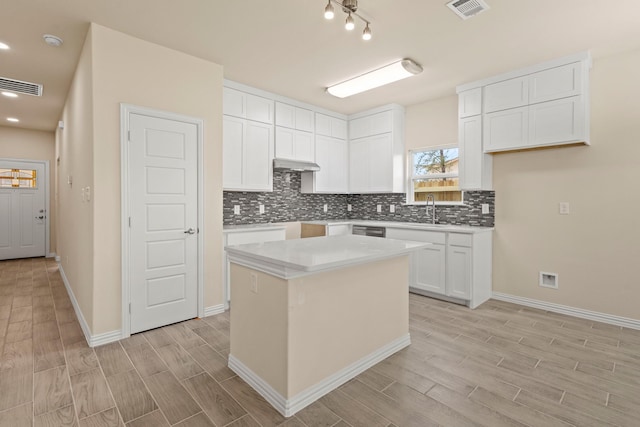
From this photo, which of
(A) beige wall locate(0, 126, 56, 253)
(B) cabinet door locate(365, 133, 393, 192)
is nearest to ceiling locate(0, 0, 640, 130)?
(B) cabinet door locate(365, 133, 393, 192)

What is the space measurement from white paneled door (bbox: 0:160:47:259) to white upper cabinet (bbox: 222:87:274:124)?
18.0 ft

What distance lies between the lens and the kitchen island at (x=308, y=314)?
75.0 inches

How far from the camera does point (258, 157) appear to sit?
4.24 metres

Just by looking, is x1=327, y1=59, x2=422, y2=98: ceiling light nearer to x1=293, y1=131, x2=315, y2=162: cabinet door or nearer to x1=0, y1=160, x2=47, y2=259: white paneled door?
x1=293, y1=131, x2=315, y2=162: cabinet door

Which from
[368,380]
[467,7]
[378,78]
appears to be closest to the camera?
[368,380]

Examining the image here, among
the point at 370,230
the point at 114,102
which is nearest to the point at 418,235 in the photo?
the point at 370,230

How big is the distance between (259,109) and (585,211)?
3.93m

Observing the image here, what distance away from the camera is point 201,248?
11.1 ft

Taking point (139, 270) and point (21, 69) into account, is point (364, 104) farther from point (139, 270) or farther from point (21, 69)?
point (21, 69)

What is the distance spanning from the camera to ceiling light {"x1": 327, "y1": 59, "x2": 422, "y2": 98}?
3422mm

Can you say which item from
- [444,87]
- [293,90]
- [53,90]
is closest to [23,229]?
[53,90]

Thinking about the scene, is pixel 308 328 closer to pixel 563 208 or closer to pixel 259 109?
pixel 259 109

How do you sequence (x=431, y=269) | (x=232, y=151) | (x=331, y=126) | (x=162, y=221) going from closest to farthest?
(x=162, y=221)
(x=232, y=151)
(x=431, y=269)
(x=331, y=126)

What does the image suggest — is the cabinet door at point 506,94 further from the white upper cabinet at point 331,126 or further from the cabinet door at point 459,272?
the white upper cabinet at point 331,126
